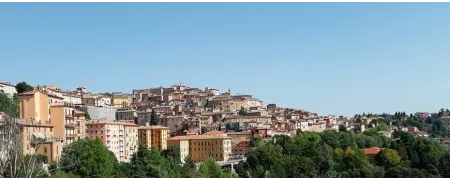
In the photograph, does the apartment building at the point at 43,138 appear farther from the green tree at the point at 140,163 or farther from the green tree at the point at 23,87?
the green tree at the point at 23,87

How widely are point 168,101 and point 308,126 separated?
14.1 m

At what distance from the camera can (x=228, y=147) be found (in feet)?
112

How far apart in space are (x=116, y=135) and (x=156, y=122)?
481 inches

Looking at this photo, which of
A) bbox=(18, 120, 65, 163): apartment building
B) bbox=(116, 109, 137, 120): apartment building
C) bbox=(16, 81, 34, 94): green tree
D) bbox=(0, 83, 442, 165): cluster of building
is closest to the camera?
bbox=(18, 120, 65, 163): apartment building

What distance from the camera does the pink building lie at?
26.2m

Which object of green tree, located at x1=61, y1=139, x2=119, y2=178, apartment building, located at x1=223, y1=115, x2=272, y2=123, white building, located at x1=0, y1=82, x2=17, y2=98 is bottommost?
green tree, located at x1=61, y1=139, x2=119, y2=178

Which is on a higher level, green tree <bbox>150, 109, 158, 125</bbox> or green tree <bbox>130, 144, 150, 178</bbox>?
green tree <bbox>150, 109, 158, 125</bbox>

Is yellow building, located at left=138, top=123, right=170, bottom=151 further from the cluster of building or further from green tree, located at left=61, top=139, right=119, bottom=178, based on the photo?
green tree, located at left=61, top=139, right=119, bottom=178

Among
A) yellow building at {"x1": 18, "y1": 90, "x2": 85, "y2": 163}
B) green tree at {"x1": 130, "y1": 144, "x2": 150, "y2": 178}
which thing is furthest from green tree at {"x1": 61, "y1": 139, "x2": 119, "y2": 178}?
yellow building at {"x1": 18, "y1": 90, "x2": 85, "y2": 163}

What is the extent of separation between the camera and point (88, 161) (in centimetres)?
1695

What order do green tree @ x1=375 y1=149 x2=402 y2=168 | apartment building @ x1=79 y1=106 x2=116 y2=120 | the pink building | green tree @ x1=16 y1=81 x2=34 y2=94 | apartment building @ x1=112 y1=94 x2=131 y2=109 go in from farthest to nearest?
apartment building @ x1=112 y1=94 x2=131 y2=109 < apartment building @ x1=79 y1=106 x2=116 y2=120 < green tree @ x1=375 y1=149 x2=402 y2=168 < green tree @ x1=16 y1=81 x2=34 y2=94 < the pink building

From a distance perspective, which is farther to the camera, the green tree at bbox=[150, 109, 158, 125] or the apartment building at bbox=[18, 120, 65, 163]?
the green tree at bbox=[150, 109, 158, 125]

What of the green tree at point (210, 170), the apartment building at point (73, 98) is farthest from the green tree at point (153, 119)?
the green tree at point (210, 170)

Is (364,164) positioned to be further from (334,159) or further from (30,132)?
(30,132)
